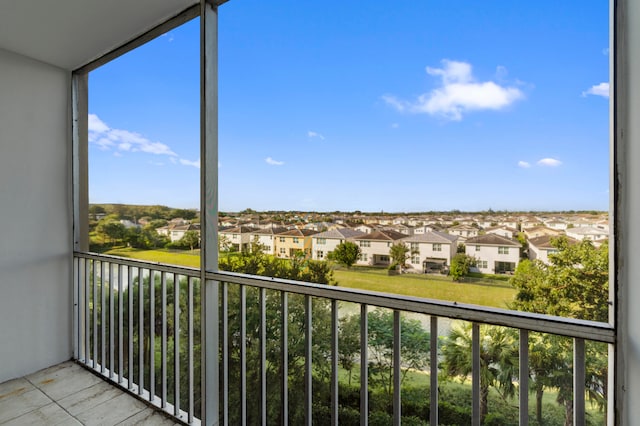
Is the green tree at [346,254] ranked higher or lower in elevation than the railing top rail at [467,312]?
higher

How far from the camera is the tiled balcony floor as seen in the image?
1794 millimetres

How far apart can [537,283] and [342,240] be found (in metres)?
0.79

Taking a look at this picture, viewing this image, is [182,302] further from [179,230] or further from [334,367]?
[334,367]

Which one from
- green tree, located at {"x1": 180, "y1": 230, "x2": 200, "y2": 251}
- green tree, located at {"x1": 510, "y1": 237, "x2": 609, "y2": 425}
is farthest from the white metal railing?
green tree, located at {"x1": 180, "y1": 230, "x2": 200, "y2": 251}

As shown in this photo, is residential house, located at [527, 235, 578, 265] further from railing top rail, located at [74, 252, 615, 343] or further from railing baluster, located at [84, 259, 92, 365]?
railing baluster, located at [84, 259, 92, 365]

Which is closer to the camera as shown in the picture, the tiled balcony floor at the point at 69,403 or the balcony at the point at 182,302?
the balcony at the point at 182,302

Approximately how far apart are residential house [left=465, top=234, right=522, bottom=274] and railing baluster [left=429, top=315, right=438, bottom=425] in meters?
0.27

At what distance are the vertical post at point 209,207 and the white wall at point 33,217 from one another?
1.63 m

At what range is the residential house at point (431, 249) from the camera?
1.19 metres

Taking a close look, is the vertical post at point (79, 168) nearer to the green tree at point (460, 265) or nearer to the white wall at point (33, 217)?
the white wall at point (33, 217)

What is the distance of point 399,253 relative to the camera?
4.32ft

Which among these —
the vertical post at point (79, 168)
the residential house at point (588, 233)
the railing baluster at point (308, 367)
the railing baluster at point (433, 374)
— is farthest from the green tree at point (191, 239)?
the residential house at point (588, 233)

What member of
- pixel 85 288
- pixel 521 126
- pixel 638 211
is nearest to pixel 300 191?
pixel 521 126

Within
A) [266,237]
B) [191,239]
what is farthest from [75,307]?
[266,237]
